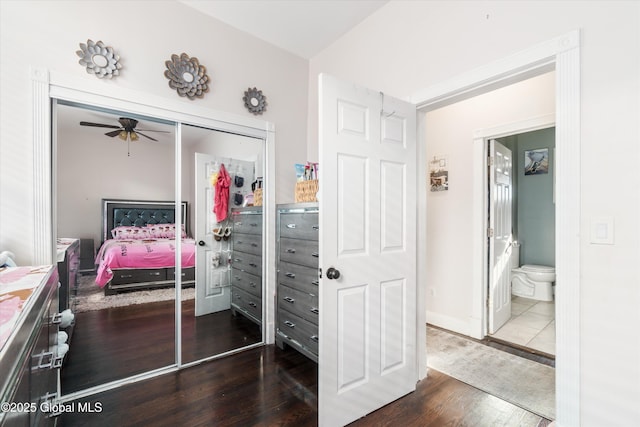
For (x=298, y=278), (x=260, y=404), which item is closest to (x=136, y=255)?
(x=298, y=278)

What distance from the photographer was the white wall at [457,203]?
9.41 feet

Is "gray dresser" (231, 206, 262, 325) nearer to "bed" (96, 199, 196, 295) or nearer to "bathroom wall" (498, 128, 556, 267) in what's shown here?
"bed" (96, 199, 196, 295)

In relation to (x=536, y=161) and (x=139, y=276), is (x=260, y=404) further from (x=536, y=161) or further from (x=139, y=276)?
(x=536, y=161)

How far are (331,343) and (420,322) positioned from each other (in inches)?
34.7

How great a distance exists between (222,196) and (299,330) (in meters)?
1.42

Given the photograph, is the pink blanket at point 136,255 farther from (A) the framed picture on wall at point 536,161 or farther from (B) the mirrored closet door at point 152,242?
(A) the framed picture on wall at point 536,161

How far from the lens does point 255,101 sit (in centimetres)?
275

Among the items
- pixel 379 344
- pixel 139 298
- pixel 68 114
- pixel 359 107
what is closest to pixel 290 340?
pixel 379 344

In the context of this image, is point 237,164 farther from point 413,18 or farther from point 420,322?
point 420,322

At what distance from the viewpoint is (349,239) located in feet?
5.68

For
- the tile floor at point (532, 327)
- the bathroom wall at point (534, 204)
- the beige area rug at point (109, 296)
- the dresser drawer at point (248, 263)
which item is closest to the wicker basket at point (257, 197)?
the dresser drawer at point (248, 263)

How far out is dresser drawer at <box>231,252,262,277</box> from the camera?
2.83 metres

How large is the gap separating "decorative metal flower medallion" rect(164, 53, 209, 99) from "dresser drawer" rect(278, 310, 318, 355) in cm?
206

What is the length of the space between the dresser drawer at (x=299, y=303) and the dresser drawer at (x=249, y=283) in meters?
0.27
